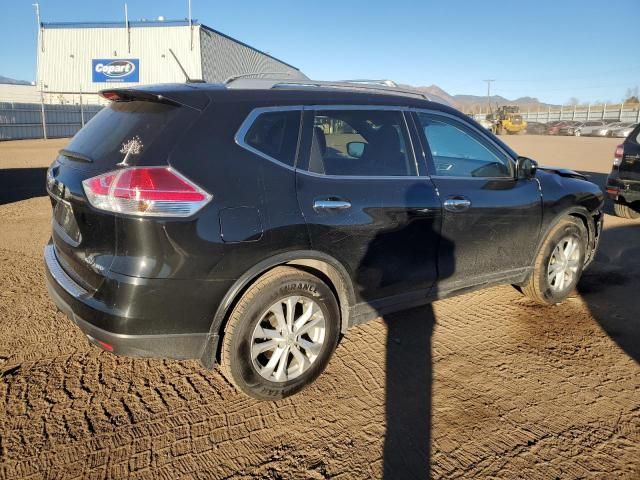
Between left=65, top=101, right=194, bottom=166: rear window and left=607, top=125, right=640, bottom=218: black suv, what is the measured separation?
740cm

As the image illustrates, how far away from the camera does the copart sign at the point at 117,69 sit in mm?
39812

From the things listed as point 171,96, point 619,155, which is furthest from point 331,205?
point 619,155

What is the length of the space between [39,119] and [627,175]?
108ft

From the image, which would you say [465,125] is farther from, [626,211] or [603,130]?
[603,130]

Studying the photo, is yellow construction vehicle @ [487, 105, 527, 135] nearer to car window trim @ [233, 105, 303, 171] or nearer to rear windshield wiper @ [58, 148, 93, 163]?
car window trim @ [233, 105, 303, 171]

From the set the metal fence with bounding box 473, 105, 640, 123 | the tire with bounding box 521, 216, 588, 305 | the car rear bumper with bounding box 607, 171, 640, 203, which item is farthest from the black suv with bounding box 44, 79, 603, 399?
the metal fence with bounding box 473, 105, 640, 123

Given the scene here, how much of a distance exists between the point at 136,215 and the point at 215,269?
1.56 ft

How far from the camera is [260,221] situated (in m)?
2.65

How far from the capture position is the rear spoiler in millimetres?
2668

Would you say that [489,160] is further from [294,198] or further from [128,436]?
[128,436]

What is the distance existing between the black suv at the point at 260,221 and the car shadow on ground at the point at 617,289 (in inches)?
48.9

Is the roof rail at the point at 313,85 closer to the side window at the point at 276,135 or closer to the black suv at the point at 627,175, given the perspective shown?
the side window at the point at 276,135

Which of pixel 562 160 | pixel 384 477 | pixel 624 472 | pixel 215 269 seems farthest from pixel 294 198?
pixel 562 160

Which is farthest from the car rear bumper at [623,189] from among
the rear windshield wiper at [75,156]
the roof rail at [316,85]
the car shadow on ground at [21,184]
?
the car shadow on ground at [21,184]
